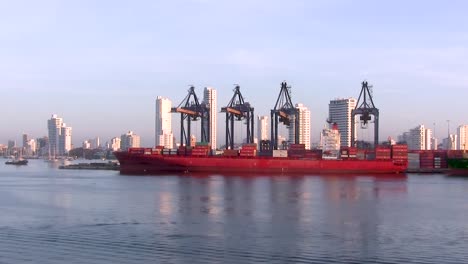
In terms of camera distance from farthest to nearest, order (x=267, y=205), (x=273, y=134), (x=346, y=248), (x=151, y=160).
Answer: (x=273, y=134) < (x=151, y=160) < (x=267, y=205) < (x=346, y=248)

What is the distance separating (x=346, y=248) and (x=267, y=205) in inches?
385

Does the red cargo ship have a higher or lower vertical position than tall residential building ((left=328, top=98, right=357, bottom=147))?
lower

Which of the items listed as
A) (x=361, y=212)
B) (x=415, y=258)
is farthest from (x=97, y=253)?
(x=361, y=212)

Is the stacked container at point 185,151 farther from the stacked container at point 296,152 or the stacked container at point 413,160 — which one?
the stacked container at point 413,160

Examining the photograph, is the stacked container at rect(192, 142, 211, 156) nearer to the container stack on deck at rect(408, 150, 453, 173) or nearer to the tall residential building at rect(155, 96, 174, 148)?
the container stack on deck at rect(408, 150, 453, 173)

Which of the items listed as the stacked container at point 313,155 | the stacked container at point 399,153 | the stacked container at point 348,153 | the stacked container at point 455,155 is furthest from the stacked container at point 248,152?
the stacked container at point 455,155

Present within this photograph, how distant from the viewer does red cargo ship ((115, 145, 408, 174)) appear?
53656 mm

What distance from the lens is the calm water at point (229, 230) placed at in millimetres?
11773

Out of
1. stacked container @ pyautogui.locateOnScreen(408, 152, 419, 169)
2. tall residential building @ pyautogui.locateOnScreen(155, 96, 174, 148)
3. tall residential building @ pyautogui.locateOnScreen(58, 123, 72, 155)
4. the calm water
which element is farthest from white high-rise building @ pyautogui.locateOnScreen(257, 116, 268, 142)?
the calm water

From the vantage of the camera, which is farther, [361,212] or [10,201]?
[10,201]

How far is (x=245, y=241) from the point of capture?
13516 millimetres

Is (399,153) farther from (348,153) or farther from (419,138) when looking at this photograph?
(419,138)

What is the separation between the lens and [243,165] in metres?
54.8

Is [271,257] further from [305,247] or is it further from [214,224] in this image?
[214,224]
